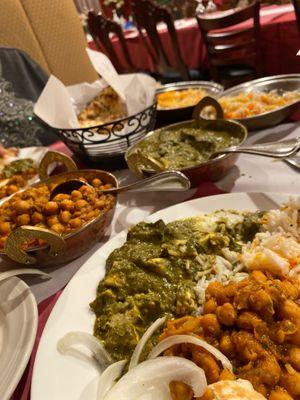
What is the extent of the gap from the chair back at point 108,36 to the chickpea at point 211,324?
5.49 meters

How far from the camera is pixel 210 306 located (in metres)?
1.02

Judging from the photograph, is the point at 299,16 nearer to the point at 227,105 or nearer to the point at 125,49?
the point at 227,105

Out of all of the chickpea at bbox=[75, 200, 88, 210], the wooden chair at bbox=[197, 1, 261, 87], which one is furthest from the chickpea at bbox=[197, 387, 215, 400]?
the wooden chair at bbox=[197, 1, 261, 87]

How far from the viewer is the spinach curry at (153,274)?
1.11 meters

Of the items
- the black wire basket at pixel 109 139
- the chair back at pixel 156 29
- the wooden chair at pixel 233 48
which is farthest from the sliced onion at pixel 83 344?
the chair back at pixel 156 29

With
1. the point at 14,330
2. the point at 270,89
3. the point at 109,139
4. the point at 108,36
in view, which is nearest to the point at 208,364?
the point at 14,330

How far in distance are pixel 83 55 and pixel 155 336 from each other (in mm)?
4772

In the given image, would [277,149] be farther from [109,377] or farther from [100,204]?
[109,377]

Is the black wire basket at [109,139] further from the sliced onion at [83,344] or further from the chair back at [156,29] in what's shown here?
the chair back at [156,29]

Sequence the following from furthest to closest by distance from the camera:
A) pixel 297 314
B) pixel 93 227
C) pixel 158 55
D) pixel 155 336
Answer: pixel 158 55
pixel 93 227
pixel 155 336
pixel 297 314

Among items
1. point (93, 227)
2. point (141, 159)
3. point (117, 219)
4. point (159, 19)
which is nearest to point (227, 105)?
point (141, 159)

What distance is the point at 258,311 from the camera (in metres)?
0.95

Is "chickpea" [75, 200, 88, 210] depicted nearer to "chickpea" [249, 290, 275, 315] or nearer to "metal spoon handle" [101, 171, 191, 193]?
"metal spoon handle" [101, 171, 191, 193]

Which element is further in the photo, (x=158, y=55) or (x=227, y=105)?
(x=158, y=55)
